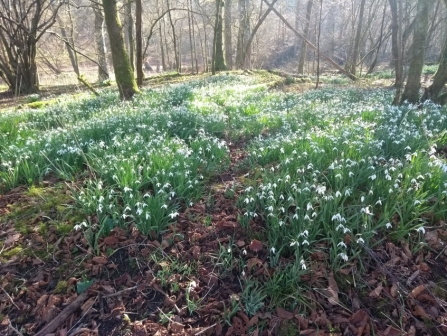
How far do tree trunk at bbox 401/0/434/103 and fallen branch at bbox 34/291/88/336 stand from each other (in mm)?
7232

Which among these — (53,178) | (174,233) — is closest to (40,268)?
(174,233)

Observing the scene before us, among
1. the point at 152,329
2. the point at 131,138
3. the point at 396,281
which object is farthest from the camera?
the point at 131,138

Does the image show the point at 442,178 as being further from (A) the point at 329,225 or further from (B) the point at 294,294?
(B) the point at 294,294

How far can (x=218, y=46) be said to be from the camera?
1775 centimetres

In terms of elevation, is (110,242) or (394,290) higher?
(110,242)

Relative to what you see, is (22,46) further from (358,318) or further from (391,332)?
(391,332)

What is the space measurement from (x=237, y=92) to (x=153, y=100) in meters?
2.96

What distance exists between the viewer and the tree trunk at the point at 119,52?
8.80 metres

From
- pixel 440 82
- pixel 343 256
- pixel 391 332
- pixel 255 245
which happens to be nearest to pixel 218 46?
pixel 440 82

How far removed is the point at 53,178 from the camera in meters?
4.25

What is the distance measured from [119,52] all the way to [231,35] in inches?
680

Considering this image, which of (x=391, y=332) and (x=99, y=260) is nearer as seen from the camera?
(x=391, y=332)

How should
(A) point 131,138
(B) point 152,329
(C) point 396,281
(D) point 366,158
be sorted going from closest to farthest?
Answer: 1. (B) point 152,329
2. (C) point 396,281
3. (D) point 366,158
4. (A) point 131,138

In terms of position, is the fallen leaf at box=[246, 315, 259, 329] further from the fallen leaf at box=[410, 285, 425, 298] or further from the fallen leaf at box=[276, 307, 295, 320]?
the fallen leaf at box=[410, 285, 425, 298]
